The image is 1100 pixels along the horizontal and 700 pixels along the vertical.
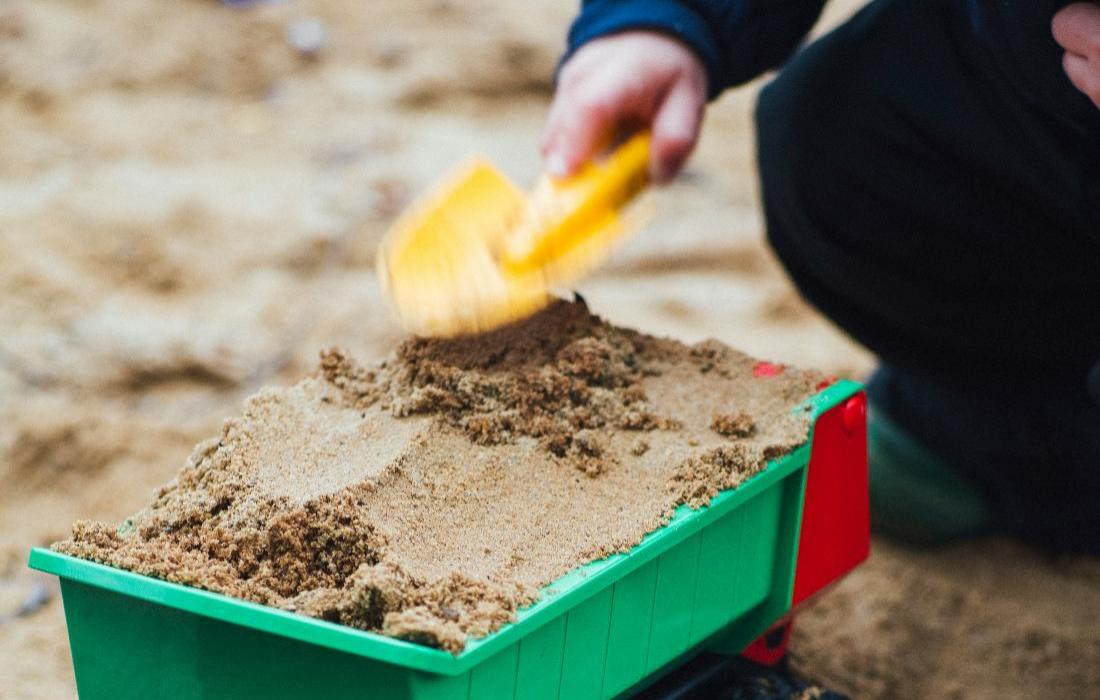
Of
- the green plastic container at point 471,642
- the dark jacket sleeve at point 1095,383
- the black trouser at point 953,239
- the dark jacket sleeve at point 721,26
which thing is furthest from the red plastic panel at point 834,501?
the dark jacket sleeve at point 721,26

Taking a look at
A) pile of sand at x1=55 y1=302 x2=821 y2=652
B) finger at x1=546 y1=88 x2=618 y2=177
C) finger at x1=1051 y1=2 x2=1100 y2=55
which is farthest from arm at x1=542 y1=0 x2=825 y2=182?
finger at x1=1051 y1=2 x2=1100 y2=55

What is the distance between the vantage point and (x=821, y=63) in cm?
127

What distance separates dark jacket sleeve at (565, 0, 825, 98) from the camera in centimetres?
130

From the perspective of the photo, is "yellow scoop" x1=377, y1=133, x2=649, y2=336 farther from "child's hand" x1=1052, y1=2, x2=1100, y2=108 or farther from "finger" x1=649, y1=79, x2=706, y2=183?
"child's hand" x1=1052, y1=2, x2=1100, y2=108

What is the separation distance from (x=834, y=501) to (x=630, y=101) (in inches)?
19.7

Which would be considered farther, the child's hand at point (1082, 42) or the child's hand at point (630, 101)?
the child's hand at point (630, 101)

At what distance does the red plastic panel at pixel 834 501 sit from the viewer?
38.5 inches

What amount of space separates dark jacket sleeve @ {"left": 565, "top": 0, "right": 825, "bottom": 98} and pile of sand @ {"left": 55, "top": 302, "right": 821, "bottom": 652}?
404mm

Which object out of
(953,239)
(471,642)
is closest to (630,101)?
(953,239)

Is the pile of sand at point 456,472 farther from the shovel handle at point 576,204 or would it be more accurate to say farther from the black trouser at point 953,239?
the black trouser at point 953,239

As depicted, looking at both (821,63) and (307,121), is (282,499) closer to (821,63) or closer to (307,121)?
(821,63)

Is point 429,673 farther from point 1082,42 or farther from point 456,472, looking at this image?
point 1082,42

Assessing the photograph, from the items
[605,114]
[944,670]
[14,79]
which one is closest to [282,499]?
[605,114]

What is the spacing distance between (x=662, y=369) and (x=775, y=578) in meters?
0.20
